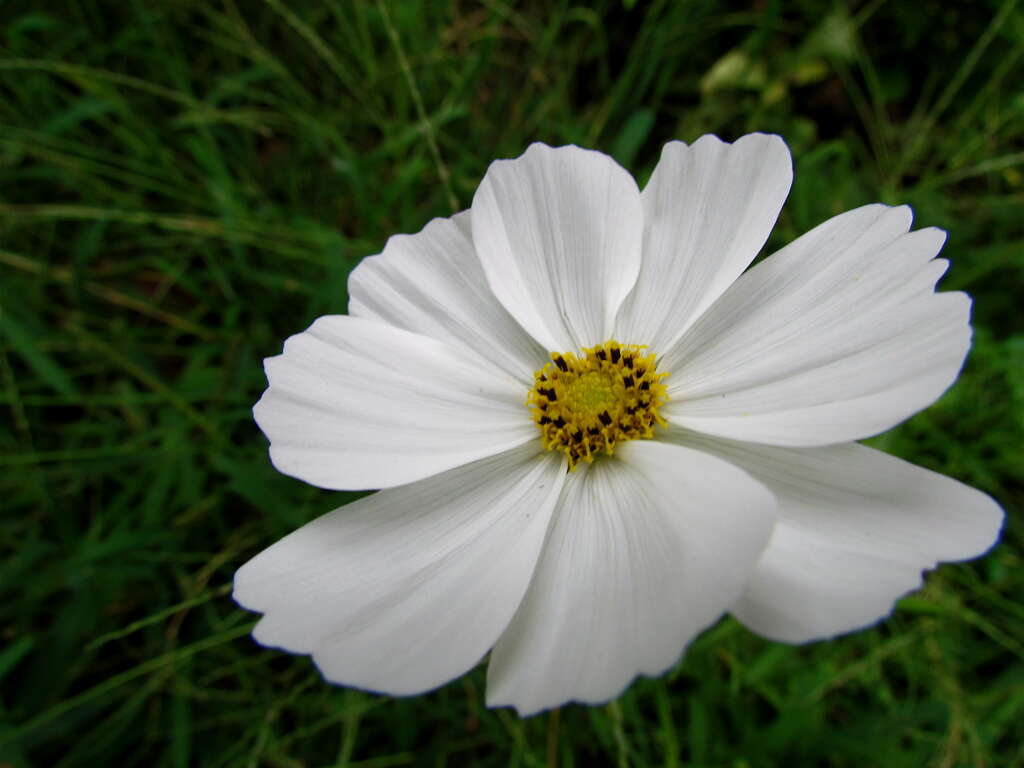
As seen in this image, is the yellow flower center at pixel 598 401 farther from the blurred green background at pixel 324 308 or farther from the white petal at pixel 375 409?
the blurred green background at pixel 324 308

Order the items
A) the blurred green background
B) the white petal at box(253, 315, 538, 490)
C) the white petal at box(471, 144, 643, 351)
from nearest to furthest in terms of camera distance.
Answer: the white petal at box(253, 315, 538, 490), the white petal at box(471, 144, 643, 351), the blurred green background

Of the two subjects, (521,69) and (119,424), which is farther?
(521,69)

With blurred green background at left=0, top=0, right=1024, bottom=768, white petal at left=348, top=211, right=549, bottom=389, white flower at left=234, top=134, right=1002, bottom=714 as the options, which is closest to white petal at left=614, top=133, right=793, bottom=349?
white flower at left=234, top=134, right=1002, bottom=714

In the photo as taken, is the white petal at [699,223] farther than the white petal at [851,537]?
Yes

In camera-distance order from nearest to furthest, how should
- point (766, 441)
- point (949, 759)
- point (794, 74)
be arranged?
point (766, 441) < point (949, 759) < point (794, 74)

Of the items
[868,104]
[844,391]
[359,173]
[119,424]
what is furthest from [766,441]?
[868,104]

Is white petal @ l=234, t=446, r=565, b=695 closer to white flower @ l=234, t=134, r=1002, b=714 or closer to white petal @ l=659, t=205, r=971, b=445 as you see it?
white flower @ l=234, t=134, r=1002, b=714

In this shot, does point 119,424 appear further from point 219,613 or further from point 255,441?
point 219,613

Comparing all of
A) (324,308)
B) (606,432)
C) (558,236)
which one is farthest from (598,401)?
(324,308)

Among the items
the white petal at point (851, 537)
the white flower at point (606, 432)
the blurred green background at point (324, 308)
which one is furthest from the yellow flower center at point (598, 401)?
the blurred green background at point (324, 308)
